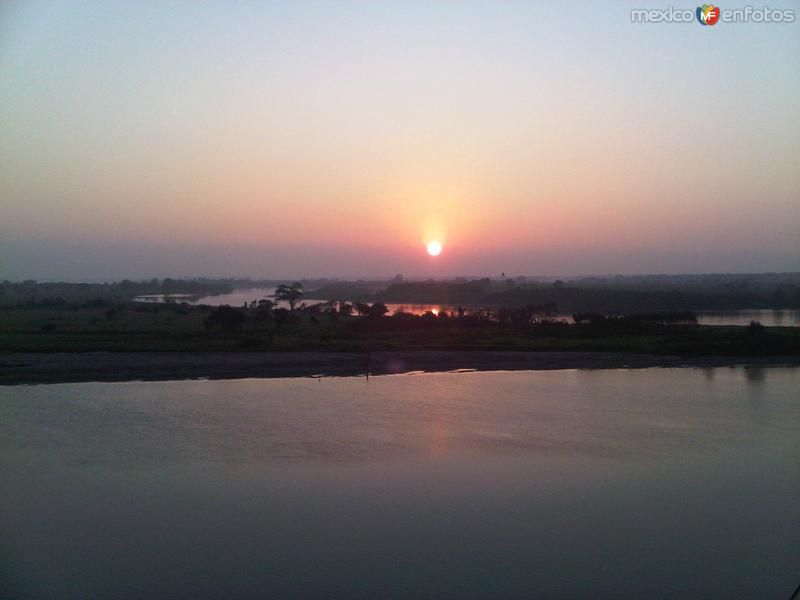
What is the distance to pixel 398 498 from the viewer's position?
8172 millimetres

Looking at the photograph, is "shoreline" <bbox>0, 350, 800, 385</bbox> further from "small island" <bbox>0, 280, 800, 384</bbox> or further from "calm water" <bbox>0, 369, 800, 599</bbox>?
"calm water" <bbox>0, 369, 800, 599</bbox>

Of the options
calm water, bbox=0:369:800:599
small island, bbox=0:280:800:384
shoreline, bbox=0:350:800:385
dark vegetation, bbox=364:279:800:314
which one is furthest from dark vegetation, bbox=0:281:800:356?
dark vegetation, bbox=364:279:800:314

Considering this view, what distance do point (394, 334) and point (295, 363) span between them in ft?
23.9

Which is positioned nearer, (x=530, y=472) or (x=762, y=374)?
(x=530, y=472)

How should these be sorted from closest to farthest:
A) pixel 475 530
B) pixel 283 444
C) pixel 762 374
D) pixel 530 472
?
pixel 475 530 < pixel 530 472 < pixel 283 444 < pixel 762 374

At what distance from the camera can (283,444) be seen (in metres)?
10.5

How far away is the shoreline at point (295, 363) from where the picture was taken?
16859 mm

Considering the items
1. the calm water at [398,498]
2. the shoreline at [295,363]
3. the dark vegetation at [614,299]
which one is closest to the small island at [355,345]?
the shoreline at [295,363]

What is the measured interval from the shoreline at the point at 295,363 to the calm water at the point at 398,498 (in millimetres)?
3020

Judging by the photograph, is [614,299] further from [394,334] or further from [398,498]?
[398,498]

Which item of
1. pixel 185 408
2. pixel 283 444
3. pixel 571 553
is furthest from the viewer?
pixel 185 408

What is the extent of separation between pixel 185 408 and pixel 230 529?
6189 millimetres

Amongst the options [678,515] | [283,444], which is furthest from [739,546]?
[283,444]

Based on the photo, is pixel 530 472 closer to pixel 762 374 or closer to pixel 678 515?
pixel 678 515
